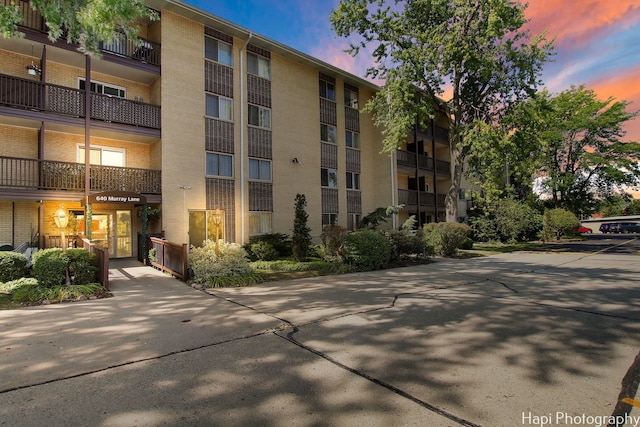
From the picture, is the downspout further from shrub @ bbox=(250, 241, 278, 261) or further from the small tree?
the small tree

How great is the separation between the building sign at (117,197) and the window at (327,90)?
1254 centimetres

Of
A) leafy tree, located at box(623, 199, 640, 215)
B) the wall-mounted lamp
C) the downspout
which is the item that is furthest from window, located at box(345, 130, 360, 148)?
leafy tree, located at box(623, 199, 640, 215)

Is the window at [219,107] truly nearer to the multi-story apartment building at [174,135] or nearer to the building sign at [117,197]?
the multi-story apartment building at [174,135]

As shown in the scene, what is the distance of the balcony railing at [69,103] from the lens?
11.2 metres

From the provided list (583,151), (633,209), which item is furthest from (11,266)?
(633,209)

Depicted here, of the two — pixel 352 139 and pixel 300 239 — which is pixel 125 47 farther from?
pixel 352 139

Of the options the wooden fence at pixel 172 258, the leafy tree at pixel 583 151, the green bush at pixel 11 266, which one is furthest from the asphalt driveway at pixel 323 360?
the leafy tree at pixel 583 151

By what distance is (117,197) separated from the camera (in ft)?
39.5

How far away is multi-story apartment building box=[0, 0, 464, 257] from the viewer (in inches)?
472

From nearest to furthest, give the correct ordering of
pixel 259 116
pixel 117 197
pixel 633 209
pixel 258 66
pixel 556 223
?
pixel 117 197 → pixel 259 116 → pixel 258 66 → pixel 556 223 → pixel 633 209

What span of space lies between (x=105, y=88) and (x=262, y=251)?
9606 millimetres

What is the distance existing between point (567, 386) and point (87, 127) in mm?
14887

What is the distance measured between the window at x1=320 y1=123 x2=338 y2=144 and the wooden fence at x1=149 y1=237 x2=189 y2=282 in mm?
11749

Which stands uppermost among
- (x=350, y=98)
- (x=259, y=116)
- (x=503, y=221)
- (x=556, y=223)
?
(x=350, y=98)
